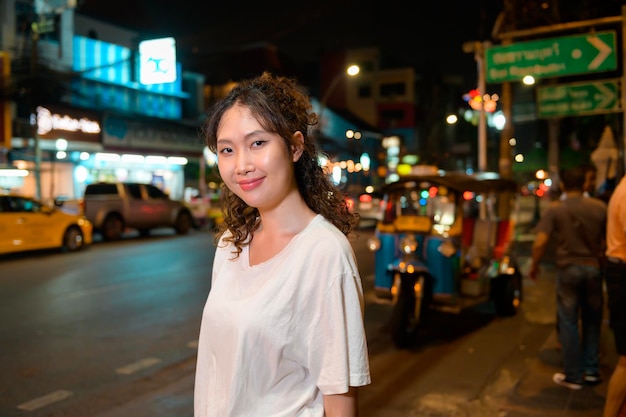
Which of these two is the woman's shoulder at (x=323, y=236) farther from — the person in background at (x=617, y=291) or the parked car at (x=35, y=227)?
the parked car at (x=35, y=227)

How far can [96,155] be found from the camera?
2372cm

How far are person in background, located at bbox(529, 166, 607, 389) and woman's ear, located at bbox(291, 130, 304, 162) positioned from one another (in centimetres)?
413

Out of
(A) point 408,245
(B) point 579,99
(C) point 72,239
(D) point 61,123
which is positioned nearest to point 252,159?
(A) point 408,245

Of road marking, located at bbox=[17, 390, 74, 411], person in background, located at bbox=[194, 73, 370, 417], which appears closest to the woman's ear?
person in background, located at bbox=[194, 73, 370, 417]

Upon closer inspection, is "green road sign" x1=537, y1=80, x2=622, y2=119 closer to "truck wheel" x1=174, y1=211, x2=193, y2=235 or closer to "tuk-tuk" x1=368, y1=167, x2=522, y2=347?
"tuk-tuk" x1=368, y1=167, x2=522, y2=347

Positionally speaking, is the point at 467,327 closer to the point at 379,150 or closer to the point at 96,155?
the point at 96,155

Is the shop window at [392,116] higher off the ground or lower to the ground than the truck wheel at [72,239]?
higher

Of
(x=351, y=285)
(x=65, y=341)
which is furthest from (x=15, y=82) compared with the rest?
(x=351, y=285)

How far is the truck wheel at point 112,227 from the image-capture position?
702 inches

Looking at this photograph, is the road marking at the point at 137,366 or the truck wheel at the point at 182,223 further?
the truck wheel at the point at 182,223

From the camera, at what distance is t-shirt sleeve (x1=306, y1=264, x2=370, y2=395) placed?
5.12 ft

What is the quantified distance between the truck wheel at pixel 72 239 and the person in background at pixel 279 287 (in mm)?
14440

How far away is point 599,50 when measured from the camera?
27.4ft

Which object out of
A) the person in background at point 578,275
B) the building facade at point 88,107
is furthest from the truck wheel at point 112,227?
the person in background at point 578,275
